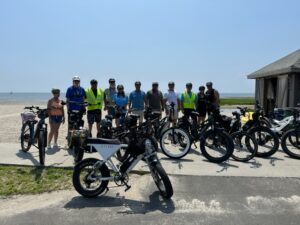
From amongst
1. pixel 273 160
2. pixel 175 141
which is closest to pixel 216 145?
pixel 175 141

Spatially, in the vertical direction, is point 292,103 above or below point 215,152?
above

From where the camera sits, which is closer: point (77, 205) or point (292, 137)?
point (77, 205)

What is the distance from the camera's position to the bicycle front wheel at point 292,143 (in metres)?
7.25

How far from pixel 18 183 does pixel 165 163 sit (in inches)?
113

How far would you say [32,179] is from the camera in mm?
5488

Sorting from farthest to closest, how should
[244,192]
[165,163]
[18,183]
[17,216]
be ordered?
[165,163] < [18,183] < [244,192] < [17,216]

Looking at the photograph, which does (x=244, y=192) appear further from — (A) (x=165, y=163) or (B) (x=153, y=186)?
(A) (x=165, y=163)

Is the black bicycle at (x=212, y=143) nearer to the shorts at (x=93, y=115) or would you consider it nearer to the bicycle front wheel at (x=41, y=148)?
the shorts at (x=93, y=115)

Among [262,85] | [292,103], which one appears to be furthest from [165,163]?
[262,85]

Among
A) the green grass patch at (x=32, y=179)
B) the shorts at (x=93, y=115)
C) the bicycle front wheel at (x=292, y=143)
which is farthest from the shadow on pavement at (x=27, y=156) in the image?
the bicycle front wheel at (x=292, y=143)

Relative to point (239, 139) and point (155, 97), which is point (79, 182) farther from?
point (155, 97)

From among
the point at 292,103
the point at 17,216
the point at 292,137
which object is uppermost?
the point at 292,103

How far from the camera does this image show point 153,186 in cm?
516

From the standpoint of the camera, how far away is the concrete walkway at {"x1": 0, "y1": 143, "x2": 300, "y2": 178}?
5930 millimetres
